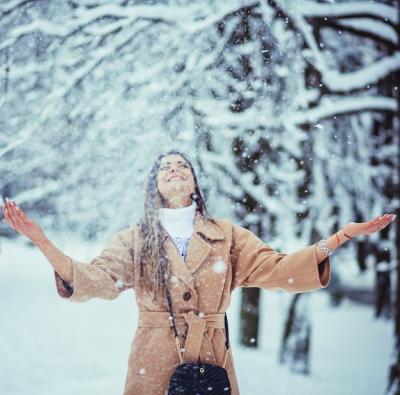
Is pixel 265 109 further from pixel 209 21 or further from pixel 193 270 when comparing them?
pixel 193 270

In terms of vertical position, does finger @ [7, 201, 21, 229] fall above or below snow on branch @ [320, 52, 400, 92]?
below

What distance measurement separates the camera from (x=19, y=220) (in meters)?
2.42

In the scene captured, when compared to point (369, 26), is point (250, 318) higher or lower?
lower

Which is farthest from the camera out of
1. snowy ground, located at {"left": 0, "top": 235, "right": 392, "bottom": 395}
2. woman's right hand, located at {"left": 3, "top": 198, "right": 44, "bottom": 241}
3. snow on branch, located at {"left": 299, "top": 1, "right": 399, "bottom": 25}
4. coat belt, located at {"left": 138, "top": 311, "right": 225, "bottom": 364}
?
snow on branch, located at {"left": 299, "top": 1, "right": 399, "bottom": 25}

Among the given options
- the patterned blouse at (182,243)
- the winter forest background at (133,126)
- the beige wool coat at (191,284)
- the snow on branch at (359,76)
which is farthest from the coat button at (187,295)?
the snow on branch at (359,76)

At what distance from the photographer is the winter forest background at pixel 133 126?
11.6 feet

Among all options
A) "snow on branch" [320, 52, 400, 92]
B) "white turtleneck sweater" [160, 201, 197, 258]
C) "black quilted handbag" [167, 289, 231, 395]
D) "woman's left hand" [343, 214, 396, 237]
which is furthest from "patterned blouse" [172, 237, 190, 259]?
"snow on branch" [320, 52, 400, 92]

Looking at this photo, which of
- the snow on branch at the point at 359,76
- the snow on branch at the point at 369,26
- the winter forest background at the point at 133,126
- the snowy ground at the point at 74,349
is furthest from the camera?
the snow on branch at the point at 369,26

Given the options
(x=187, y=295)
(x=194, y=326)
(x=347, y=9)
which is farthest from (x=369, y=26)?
(x=194, y=326)

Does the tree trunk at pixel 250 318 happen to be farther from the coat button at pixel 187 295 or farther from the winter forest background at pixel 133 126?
the coat button at pixel 187 295

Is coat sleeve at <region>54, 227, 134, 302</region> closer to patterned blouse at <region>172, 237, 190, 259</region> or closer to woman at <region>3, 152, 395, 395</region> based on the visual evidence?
woman at <region>3, 152, 395, 395</region>

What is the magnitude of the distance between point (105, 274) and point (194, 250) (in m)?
0.46

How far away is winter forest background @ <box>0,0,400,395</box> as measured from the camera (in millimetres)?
3537

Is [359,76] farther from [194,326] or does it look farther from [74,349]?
[74,349]
